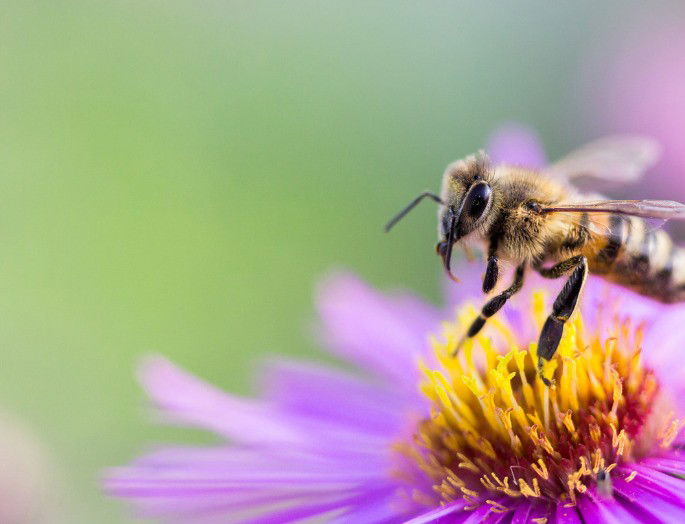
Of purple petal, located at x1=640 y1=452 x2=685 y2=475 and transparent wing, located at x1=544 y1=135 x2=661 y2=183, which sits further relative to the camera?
transparent wing, located at x1=544 y1=135 x2=661 y2=183

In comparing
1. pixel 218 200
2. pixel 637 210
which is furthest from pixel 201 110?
pixel 637 210

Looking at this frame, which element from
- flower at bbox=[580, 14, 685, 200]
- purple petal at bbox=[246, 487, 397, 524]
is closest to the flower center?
purple petal at bbox=[246, 487, 397, 524]

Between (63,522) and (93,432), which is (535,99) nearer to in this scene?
(93,432)

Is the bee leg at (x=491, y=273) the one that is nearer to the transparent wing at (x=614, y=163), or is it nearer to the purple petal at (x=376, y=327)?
the transparent wing at (x=614, y=163)

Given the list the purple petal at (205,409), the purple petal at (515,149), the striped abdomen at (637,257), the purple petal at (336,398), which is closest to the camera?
the striped abdomen at (637,257)

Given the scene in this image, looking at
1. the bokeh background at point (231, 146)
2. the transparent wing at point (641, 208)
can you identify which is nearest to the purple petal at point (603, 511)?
the transparent wing at point (641, 208)

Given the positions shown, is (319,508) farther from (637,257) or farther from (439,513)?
(637,257)

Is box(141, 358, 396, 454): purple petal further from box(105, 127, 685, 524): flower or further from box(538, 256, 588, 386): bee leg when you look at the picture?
box(538, 256, 588, 386): bee leg
